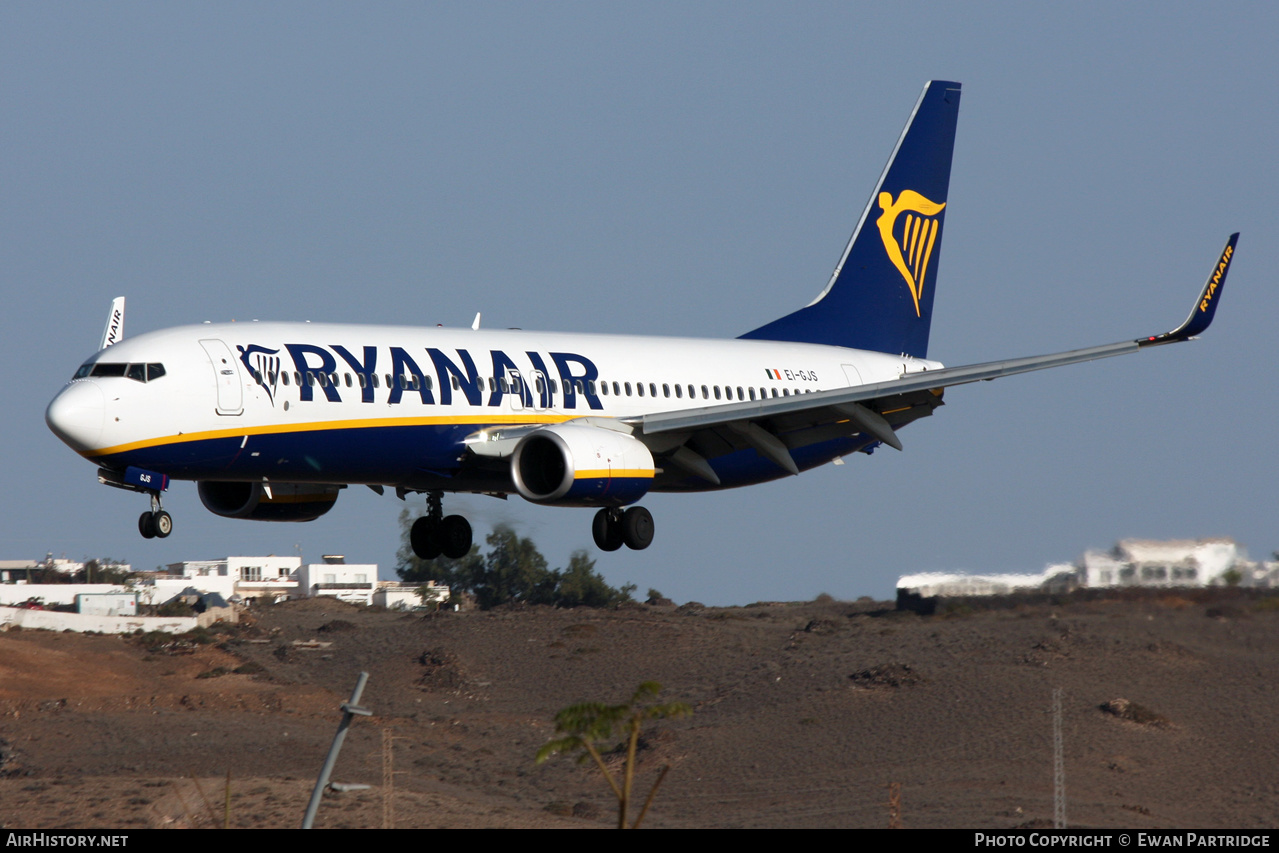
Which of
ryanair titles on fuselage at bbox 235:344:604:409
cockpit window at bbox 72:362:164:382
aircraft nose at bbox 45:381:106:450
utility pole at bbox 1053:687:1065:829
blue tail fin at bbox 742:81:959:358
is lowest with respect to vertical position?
utility pole at bbox 1053:687:1065:829

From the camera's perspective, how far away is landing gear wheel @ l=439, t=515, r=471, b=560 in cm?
3966

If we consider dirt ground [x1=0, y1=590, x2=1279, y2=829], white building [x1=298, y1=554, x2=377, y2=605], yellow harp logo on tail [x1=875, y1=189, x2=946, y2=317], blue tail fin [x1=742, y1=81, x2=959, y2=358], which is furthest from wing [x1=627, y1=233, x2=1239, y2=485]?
white building [x1=298, y1=554, x2=377, y2=605]

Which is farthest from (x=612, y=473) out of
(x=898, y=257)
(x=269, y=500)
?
(x=898, y=257)

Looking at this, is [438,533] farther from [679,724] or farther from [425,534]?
[679,724]

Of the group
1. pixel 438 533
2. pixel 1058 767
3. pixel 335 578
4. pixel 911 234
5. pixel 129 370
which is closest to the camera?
pixel 129 370

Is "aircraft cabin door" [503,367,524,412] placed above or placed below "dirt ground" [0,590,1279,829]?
above

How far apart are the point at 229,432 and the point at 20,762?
35.4 meters

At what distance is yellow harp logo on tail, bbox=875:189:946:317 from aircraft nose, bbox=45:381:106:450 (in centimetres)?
2592

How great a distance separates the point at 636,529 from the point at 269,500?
8536 mm

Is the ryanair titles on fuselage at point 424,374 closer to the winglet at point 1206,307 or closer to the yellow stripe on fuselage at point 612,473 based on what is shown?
the yellow stripe on fuselage at point 612,473

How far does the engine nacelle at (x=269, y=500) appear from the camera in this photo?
36.6m

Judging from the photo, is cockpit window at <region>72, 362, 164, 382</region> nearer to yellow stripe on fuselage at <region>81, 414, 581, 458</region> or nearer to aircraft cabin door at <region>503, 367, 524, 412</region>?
yellow stripe on fuselage at <region>81, 414, 581, 458</region>

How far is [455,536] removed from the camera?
3969 cm

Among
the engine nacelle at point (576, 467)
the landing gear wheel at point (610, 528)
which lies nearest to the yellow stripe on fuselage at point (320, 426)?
the engine nacelle at point (576, 467)
